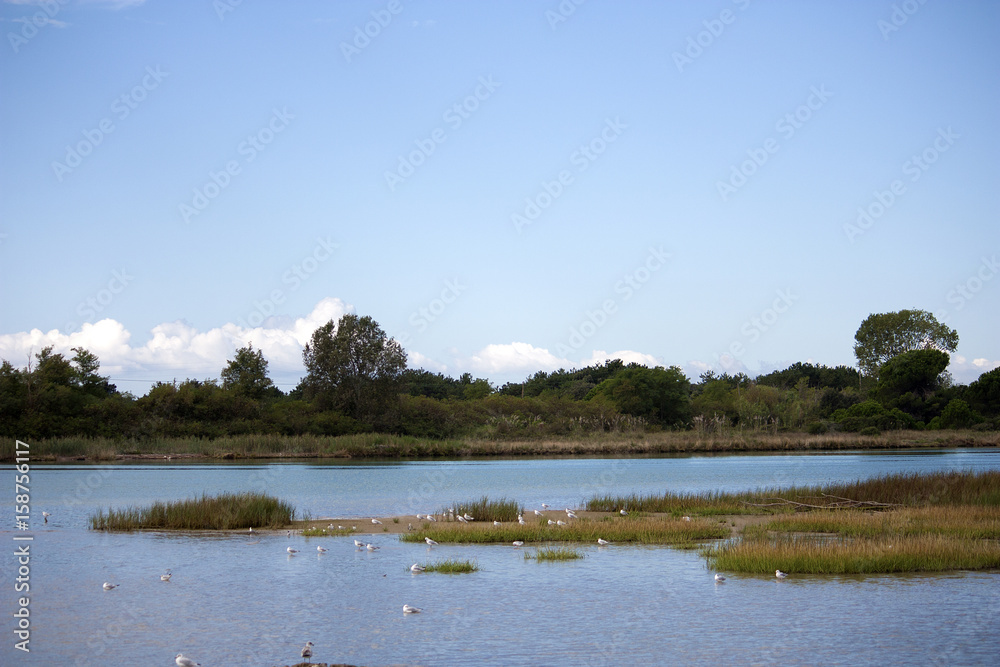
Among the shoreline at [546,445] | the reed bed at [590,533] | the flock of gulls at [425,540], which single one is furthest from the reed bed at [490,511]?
the shoreline at [546,445]

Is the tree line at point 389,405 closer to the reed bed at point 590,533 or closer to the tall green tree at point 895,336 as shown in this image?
the tall green tree at point 895,336

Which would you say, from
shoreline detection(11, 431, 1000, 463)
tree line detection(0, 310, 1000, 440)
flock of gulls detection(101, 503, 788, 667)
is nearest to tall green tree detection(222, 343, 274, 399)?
tree line detection(0, 310, 1000, 440)

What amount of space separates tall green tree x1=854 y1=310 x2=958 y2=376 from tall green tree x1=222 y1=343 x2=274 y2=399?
3434 inches

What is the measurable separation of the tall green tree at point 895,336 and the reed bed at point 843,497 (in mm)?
106067

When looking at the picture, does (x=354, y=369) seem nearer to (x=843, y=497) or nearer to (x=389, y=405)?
(x=389, y=405)

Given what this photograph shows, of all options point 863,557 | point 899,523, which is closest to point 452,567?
point 863,557

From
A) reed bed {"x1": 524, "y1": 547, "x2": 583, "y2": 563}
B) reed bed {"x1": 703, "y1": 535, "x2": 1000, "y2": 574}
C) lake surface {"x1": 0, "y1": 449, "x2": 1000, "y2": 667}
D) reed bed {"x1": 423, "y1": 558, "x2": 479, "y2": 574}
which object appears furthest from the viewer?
reed bed {"x1": 524, "y1": 547, "x2": 583, "y2": 563}

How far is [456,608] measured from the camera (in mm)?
15734

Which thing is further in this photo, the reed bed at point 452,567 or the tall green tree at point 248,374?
the tall green tree at point 248,374

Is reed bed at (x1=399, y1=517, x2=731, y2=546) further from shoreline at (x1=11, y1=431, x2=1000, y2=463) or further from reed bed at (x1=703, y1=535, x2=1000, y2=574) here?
shoreline at (x1=11, y1=431, x2=1000, y2=463)

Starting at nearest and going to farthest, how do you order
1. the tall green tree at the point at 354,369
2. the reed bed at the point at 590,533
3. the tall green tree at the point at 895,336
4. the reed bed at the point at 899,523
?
the reed bed at the point at 899,523 → the reed bed at the point at 590,533 → the tall green tree at the point at 354,369 → the tall green tree at the point at 895,336

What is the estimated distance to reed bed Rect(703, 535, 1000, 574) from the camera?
1839cm

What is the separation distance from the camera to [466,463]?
2522 inches

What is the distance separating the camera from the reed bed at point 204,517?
26547 millimetres
